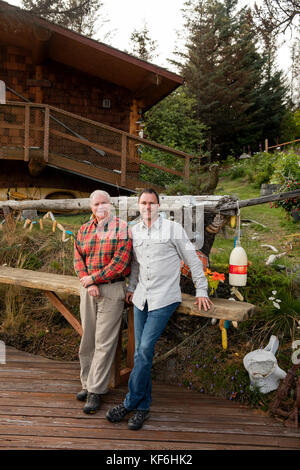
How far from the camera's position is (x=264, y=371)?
10.3 feet

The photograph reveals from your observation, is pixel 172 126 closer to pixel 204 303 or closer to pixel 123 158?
pixel 123 158

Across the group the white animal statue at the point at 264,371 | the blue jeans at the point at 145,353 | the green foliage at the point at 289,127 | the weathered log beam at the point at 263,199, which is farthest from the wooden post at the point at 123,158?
the green foliage at the point at 289,127

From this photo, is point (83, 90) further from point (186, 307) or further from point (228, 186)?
point (186, 307)

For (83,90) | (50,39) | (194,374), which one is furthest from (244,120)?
(194,374)

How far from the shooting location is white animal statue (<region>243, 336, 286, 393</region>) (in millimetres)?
3141

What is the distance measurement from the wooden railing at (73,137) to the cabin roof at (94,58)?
1.69 meters

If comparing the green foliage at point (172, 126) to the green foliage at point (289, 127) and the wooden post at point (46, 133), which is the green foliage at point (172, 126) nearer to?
the wooden post at point (46, 133)

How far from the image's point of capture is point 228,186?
1415 centimetres

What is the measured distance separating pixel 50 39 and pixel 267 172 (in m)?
7.00

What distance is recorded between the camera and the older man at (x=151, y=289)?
2.90 metres

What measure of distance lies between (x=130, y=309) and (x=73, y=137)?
6.06m

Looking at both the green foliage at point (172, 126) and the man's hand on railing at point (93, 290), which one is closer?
the man's hand on railing at point (93, 290)

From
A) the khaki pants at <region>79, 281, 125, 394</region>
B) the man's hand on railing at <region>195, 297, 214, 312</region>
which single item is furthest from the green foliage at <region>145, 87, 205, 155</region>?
the man's hand on railing at <region>195, 297, 214, 312</region>

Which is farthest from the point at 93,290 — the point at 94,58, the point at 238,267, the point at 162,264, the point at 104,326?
the point at 94,58
